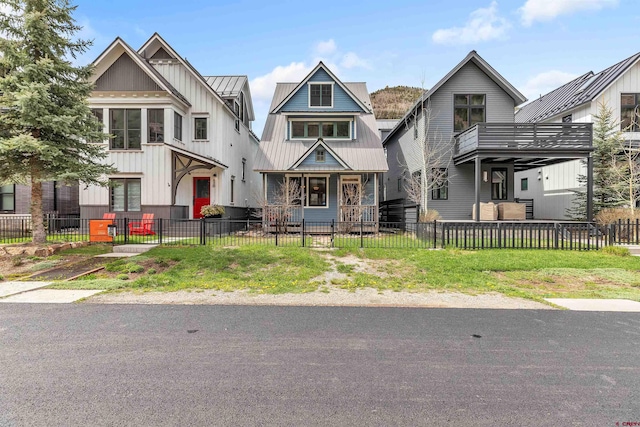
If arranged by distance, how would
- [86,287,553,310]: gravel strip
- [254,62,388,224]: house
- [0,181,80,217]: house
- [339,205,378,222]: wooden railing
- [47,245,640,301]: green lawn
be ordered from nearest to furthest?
[86,287,553,310]: gravel strip
[47,245,640,301]: green lawn
[0,181,80,217]: house
[339,205,378,222]: wooden railing
[254,62,388,224]: house

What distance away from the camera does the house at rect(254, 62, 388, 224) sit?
18.5 metres

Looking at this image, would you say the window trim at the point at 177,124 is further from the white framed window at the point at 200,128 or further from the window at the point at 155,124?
the white framed window at the point at 200,128

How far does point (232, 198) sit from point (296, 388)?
61.9 ft

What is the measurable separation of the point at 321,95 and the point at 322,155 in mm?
4524

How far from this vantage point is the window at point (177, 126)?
18.0 m

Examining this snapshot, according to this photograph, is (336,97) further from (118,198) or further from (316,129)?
(118,198)

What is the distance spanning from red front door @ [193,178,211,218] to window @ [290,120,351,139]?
20.1ft

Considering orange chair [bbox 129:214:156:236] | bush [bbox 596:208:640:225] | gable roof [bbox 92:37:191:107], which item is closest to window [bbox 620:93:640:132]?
bush [bbox 596:208:640:225]

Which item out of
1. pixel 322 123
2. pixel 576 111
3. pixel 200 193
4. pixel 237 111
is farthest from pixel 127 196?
pixel 576 111

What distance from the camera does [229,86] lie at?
23.4 meters

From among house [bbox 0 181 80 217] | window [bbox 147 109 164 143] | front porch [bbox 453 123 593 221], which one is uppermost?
window [bbox 147 109 164 143]

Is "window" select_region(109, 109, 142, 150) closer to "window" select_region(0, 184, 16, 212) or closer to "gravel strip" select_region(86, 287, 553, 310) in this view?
"window" select_region(0, 184, 16, 212)

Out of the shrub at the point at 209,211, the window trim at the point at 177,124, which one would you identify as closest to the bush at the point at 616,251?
the shrub at the point at 209,211

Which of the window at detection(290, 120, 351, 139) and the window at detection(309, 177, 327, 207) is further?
the window at detection(290, 120, 351, 139)
